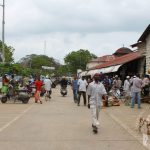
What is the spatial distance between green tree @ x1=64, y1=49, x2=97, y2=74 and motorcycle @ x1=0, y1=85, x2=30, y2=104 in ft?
362

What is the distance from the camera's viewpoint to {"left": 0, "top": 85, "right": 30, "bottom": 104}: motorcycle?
27188 mm

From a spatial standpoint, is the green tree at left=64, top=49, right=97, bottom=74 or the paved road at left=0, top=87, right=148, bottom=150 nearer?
the paved road at left=0, top=87, right=148, bottom=150

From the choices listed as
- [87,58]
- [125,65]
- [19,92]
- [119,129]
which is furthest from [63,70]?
[119,129]

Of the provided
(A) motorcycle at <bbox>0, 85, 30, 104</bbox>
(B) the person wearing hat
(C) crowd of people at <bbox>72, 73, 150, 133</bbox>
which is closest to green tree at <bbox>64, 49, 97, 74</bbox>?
(C) crowd of people at <bbox>72, 73, 150, 133</bbox>

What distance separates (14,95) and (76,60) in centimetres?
11114

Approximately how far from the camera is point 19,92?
2778 centimetres

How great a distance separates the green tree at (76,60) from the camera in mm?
138625

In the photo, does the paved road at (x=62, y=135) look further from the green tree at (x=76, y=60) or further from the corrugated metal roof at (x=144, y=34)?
the green tree at (x=76, y=60)

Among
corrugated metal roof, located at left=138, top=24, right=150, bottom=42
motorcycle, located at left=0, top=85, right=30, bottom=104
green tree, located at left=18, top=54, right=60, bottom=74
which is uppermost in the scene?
green tree, located at left=18, top=54, right=60, bottom=74

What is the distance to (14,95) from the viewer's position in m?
27.8

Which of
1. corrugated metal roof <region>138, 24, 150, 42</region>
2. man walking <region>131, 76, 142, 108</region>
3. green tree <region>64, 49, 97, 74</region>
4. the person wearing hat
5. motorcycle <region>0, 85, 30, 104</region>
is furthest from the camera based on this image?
green tree <region>64, 49, 97, 74</region>

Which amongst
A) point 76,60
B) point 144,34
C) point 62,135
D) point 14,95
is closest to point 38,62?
point 76,60

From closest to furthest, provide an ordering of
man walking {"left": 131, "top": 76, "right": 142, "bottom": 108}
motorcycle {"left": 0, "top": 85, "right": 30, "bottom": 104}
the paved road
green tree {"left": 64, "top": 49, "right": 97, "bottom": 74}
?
the paved road → man walking {"left": 131, "top": 76, "right": 142, "bottom": 108} → motorcycle {"left": 0, "top": 85, "right": 30, "bottom": 104} → green tree {"left": 64, "top": 49, "right": 97, "bottom": 74}

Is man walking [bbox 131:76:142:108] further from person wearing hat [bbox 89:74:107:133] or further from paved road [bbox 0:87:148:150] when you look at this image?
person wearing hat [bbox 89:74:107:133]
